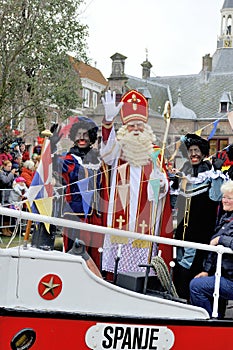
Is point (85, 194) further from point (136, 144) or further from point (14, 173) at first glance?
point (14, 173)

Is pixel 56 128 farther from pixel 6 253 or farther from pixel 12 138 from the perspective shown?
pixel 12 138

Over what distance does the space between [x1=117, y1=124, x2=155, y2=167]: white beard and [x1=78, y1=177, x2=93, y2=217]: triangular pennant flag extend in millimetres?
366

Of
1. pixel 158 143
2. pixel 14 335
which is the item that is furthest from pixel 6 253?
pixel 158 143

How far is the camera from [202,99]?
23.1 feet

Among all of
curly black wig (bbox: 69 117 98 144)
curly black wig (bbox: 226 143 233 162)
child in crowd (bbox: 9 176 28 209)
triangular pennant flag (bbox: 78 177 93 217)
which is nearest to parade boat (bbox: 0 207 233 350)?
triangular pennant flag (bbox: 78 177 93 217)

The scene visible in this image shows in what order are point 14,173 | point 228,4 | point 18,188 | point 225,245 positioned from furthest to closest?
point 228,4 → point 14,173 → point 18,188 → point 225,245

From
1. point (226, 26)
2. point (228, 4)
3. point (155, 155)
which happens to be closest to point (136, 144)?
point (155, 155)

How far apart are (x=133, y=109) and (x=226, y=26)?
81202 mm

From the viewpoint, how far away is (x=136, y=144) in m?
4.14

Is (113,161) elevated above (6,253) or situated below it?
above

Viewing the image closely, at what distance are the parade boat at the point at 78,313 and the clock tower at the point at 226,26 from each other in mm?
75581

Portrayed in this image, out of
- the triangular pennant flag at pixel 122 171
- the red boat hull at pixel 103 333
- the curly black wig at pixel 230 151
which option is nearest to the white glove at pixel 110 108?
the triangular pennant flag at pixel 122 171

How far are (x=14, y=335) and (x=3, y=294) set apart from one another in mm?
257

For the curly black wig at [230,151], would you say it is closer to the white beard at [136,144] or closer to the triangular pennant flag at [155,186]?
the triangular pennant flag at [155,186]
